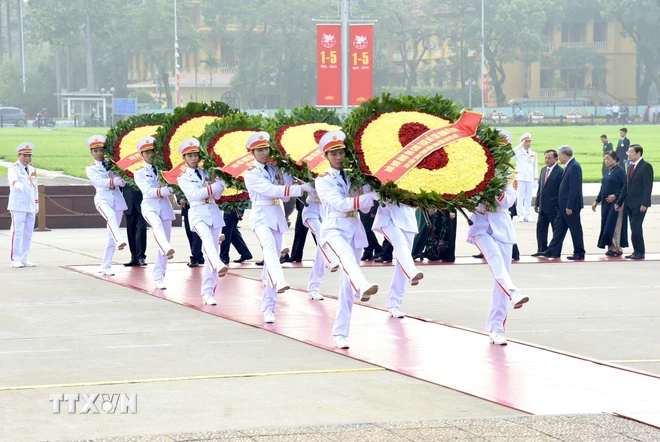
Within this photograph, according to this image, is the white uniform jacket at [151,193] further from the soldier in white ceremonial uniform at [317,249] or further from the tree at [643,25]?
the tree at [643,25]

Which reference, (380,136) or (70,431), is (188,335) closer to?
(380,136)

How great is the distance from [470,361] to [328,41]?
2147 centimetres

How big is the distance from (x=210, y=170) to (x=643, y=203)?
6842 mm

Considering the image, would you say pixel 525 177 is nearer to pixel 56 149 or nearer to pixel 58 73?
pixel 56 149

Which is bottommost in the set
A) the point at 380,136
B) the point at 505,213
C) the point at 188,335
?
the point at 188,335

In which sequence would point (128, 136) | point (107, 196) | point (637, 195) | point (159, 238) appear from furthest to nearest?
1. point (637, 195)
2. point (128, 136)
3. point (107, 196)
4. point (159, 238)

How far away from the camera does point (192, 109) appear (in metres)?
13.8

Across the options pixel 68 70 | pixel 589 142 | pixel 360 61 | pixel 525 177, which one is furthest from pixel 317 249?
pixel 68 70

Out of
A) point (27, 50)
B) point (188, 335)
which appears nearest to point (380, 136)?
point (188, 335)

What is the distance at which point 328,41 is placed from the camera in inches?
1152

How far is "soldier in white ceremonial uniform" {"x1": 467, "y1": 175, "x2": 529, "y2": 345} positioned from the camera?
922cm

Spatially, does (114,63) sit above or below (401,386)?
above

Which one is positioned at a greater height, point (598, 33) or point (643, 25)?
point (643, 25)

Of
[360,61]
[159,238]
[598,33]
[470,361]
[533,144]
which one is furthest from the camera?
[598,33]
